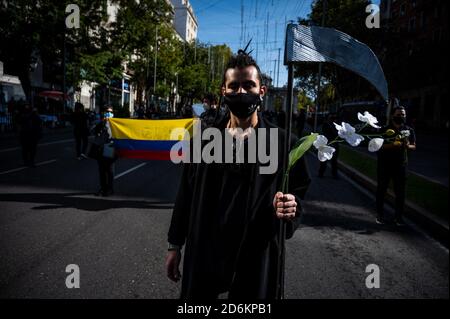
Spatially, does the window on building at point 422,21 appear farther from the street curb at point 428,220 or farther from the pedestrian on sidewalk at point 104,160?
the pedestrian on sidewalk at point 104,160

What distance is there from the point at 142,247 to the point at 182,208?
2567 mm

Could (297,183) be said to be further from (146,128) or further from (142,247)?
(146,128)

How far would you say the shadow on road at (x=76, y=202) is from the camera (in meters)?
5.98

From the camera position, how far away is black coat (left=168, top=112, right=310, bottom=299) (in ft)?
5.72

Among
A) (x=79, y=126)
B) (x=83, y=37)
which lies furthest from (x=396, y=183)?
(x=83, y=37)

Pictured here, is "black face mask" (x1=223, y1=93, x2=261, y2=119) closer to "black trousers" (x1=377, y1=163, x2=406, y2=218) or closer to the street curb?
the street curb

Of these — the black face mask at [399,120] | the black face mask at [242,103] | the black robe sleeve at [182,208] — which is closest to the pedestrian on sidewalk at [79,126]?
the black face mask at [399,120]

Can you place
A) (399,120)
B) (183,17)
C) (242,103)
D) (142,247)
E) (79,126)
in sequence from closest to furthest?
(242,103)
(142,247)
(399,120)
(79,126)
(183,17)

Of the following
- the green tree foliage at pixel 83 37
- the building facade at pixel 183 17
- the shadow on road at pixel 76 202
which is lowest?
the shadow on road at pixel 76 202

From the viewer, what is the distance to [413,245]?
463 cm

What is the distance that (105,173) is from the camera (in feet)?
22.9

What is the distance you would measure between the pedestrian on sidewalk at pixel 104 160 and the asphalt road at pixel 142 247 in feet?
0.77

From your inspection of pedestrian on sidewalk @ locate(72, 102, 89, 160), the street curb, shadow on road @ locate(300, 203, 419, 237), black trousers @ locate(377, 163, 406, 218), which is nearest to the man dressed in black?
shadow on road @ locate(300, 203, 419, 237)

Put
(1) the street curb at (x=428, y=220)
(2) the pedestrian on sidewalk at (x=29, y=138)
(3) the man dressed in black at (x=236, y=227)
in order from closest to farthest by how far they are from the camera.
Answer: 1. (3) the man dressed in black at (x=236, y=227)
2. (1) the street curb at (x=428, y=220)
3. (2) the pedestrian on sidewalk at (x=29, y=138)
